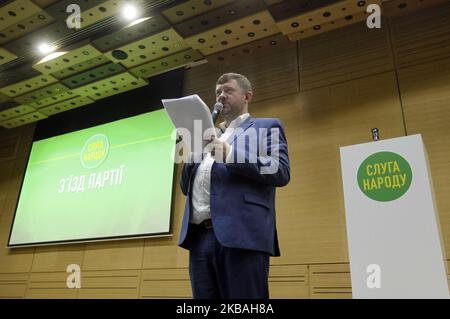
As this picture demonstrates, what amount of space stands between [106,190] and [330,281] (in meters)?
2.06

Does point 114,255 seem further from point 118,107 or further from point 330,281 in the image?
point 330,281

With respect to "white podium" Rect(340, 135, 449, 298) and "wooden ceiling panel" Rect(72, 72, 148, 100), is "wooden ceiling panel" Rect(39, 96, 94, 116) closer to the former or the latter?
"wooden ceiling panel" Rect(72, 72, 148, 100)

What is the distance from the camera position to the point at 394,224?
5.20 ft

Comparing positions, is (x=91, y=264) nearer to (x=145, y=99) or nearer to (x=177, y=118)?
(x=145, y=99)

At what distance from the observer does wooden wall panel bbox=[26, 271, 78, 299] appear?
11.1 ft

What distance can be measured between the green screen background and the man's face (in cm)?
182

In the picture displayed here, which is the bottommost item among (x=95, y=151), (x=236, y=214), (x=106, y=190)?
(x=236, y=214)

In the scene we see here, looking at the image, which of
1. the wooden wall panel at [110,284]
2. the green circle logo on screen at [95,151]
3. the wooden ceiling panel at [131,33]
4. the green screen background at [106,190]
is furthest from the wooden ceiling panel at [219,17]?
the wooden wall panel at [110,284]

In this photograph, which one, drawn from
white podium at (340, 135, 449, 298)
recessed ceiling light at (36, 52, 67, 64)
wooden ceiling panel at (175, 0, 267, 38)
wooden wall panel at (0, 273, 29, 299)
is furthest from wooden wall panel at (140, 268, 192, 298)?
recessed ceiling light at (36, 52, 67, 64)

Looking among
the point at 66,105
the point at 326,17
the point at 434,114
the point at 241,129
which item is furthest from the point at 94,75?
the point at 434,114

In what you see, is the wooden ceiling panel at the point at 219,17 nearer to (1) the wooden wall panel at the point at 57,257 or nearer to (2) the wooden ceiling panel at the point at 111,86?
(2) the wooden ceiling panel at the point at 111,86

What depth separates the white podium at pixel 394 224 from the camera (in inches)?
58.8

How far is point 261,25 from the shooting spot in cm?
288
